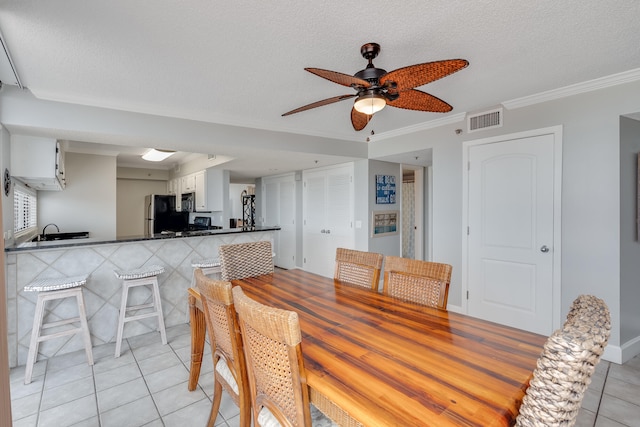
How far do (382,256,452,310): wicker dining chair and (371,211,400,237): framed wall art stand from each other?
251 centimetres

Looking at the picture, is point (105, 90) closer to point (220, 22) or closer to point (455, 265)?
point (220, 22)

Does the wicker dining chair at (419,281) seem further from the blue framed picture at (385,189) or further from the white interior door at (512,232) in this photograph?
the blue framed picture at (385,189)

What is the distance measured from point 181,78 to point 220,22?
0.87 metres

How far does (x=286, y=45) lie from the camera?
1.90 metres

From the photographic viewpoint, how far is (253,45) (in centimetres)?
190

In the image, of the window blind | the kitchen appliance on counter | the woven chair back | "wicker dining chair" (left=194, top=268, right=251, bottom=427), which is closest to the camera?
the woven chair back

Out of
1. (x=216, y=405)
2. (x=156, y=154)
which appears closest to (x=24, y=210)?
(x=156, y=154)

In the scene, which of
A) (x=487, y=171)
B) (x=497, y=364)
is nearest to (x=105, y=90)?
(x=497, y=364)

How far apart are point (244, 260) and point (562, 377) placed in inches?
81.8

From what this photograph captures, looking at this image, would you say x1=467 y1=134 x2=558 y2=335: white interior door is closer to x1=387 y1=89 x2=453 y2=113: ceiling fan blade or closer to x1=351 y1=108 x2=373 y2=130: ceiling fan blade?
x1=387 y1=89 x2=453 y2=113: ceiling fan blade

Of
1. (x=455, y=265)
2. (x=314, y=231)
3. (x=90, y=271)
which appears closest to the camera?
(x=90, y=271)

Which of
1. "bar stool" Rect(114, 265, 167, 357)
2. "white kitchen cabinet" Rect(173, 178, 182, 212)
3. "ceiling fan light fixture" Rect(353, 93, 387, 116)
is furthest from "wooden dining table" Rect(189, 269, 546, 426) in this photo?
"white kitchen cabinet" Rect(173, 178, 182, 212)

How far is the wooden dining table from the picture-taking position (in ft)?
2.81

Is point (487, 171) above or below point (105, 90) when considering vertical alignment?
below
